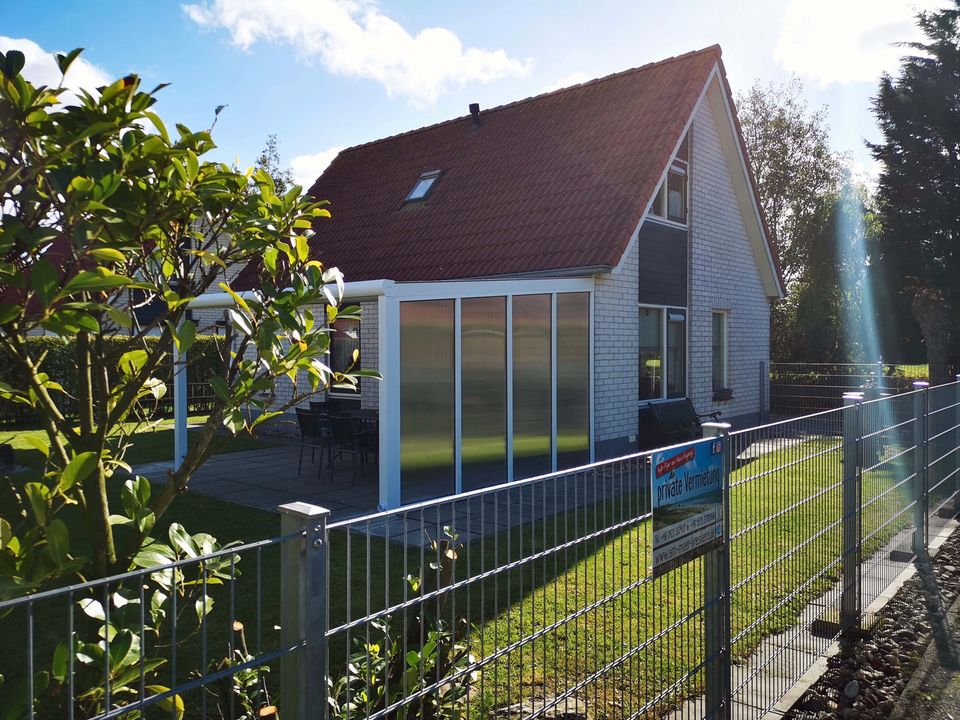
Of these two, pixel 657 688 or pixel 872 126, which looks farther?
pixel 872 126

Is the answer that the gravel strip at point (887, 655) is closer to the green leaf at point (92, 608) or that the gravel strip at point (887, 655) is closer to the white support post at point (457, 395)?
the green leaf at point (92, 608)

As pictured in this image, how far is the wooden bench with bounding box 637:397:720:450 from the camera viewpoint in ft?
41.3

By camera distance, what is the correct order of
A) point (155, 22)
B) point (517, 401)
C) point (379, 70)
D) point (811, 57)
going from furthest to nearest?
point (811, 57), point (379, 70), point (517, 401), point (155, 22)

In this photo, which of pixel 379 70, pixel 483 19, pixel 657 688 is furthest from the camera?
pixel 379 70

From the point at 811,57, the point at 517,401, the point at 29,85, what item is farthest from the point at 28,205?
the point at 811,57

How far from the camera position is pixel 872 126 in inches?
993

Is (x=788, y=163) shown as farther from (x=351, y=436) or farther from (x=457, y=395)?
(x=351, y=436)

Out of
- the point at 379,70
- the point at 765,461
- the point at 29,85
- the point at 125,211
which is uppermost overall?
the point at 379,70

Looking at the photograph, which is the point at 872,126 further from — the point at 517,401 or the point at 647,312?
the point at 517,401

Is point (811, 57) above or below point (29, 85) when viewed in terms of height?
above

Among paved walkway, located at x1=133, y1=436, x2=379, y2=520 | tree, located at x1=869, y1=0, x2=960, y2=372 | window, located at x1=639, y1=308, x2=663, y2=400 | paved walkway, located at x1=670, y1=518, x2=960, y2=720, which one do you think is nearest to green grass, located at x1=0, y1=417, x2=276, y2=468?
paved walkway, located at x1=133, y1=436, x2=379, y2=520

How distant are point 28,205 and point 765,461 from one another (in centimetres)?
350

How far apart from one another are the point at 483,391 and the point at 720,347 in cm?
831

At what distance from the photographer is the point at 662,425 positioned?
12.5m
